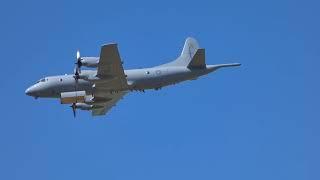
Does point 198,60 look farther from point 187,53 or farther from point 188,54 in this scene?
point 187,53

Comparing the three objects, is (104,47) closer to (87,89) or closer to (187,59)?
(87,89)

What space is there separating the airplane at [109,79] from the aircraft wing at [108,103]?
21cm

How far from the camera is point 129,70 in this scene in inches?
3108

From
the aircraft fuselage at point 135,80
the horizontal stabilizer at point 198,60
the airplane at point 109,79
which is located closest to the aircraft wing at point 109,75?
the airplane at point 109,79

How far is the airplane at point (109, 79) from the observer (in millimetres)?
75938

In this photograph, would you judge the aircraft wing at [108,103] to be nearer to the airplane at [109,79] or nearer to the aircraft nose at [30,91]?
the airplane at [109,79]

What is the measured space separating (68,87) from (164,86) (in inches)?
396

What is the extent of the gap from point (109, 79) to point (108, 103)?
9.03 m

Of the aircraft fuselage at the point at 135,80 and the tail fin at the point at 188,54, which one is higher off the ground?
the tail fin at the point at 188,54

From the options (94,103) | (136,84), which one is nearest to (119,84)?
(136,84)

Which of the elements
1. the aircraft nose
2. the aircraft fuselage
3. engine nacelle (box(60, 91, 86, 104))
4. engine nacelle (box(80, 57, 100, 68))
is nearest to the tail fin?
the aircraft fuselage

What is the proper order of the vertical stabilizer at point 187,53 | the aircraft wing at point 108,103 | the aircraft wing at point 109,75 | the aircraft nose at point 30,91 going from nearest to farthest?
the aircraft wing at point 109,75 → the aircraft nose at point 30,91 → the aircraft wing at point 108,103 → the vertical stabilizer at point 187,53

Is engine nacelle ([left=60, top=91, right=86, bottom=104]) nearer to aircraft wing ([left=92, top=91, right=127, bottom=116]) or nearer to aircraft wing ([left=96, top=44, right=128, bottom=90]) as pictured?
aircraft wing ([left=96, top=44, right=128, bottom=90])

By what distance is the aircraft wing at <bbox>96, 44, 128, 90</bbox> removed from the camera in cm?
7256
